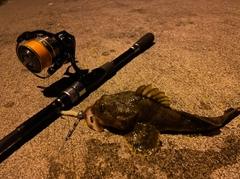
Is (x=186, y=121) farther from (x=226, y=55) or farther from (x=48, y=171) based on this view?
(x=226, y=55)

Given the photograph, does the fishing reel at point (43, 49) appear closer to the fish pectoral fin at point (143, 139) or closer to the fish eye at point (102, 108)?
the fish eye at point (102, 108)

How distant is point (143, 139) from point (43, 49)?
4.52 ft

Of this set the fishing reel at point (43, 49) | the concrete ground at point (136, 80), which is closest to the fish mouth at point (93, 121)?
the concrete ground at point (136, 80)

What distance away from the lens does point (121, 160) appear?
2.05 m

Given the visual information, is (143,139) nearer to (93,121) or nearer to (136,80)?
(93,121)

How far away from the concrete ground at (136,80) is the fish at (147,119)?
92mm

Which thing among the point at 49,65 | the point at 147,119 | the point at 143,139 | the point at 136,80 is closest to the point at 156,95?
the point at 147,119

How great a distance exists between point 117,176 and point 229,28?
3247 millimetres

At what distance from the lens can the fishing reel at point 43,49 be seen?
2.38 metres

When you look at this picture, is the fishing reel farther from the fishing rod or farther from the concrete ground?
the concrete ground

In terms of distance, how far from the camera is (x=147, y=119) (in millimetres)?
2146

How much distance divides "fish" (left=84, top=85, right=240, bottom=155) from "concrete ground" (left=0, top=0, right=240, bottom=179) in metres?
0.09

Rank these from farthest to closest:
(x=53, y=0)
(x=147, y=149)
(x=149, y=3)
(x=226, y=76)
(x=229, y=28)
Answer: (x=53, y=0) < (x=149, y=3) < (x=229, y=28) < (x=226, y=76) < (x=147, y=149)

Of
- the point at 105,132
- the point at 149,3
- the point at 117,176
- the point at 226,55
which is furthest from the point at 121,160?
the point at 149,3
